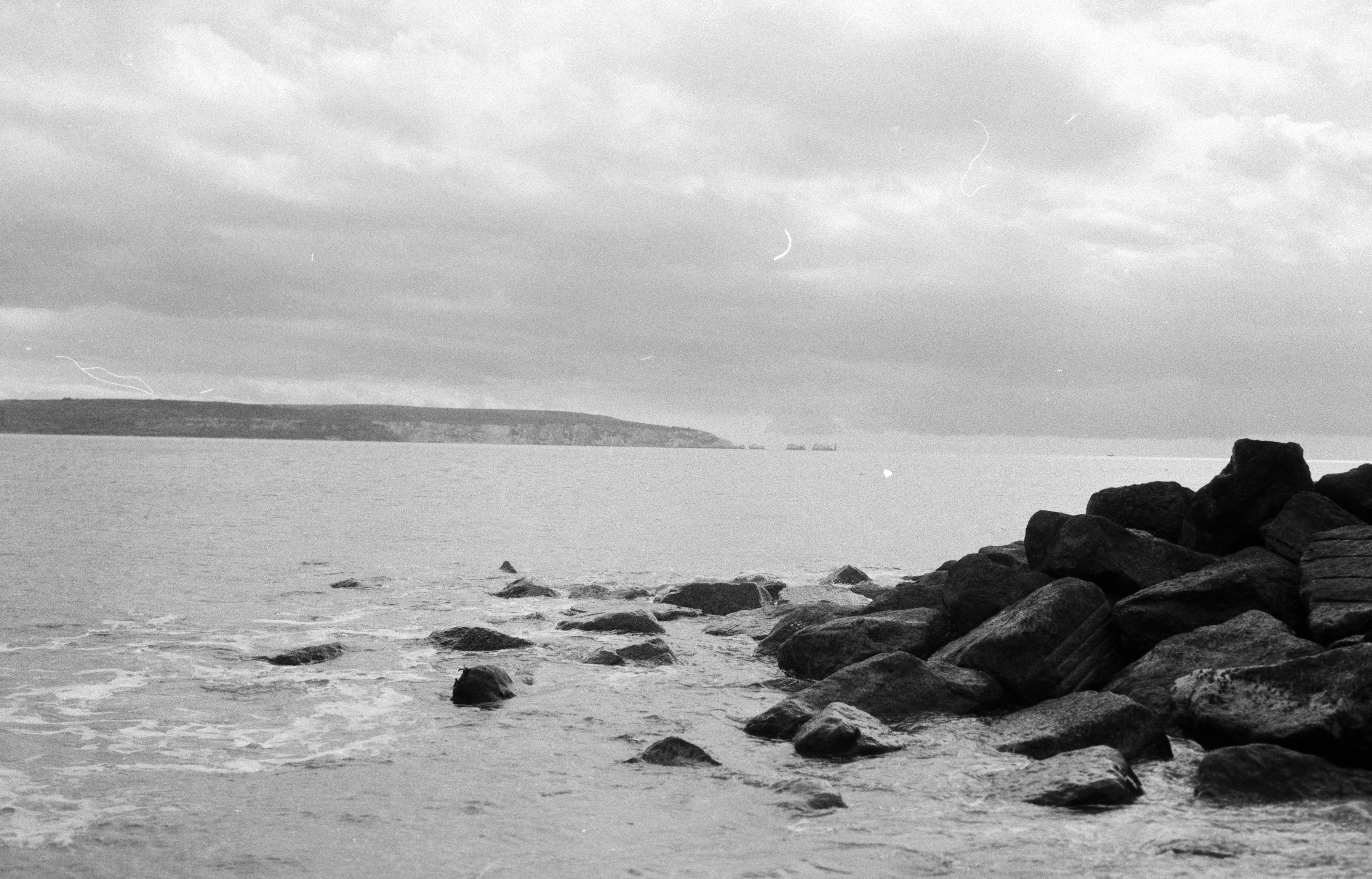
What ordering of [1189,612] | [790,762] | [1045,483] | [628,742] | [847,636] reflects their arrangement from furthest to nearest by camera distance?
[1045,483] < [847,636] < [1189,612] < [628,742] < [790,762]

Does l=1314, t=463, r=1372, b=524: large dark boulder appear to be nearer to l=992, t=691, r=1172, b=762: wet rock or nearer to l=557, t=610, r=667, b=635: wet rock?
l=992, t=691, r=1172, b=762: wet rock

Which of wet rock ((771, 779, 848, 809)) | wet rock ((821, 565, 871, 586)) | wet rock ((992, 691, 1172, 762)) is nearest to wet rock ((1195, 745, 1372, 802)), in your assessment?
wet rock ((992, 691, 1172, 762))

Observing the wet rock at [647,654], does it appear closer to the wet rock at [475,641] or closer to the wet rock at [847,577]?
the wet rock at [475,641]

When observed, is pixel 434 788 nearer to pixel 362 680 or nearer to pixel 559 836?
pixel 559 836

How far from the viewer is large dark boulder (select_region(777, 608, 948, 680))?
16141 millimetres

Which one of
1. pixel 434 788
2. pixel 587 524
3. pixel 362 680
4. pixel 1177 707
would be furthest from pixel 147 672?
pixel 587 524

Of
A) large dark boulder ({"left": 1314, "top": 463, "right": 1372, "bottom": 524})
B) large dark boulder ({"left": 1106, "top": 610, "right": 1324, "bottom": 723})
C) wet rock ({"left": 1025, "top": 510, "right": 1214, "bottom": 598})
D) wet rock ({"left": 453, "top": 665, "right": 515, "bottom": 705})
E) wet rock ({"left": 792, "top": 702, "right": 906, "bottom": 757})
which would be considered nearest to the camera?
wet rock ({"left": 792, "top": 702, "right": 906, "bottom": 757})

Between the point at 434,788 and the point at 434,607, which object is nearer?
the point at 434,788

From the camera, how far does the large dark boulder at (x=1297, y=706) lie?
32.8 ft

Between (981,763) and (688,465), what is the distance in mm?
179074

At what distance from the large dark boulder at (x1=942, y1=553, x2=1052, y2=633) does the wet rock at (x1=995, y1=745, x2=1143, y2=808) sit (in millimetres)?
5640

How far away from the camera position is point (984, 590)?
1653 cm

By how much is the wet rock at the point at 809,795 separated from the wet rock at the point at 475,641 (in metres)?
9.82

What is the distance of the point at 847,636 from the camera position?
16422mm
